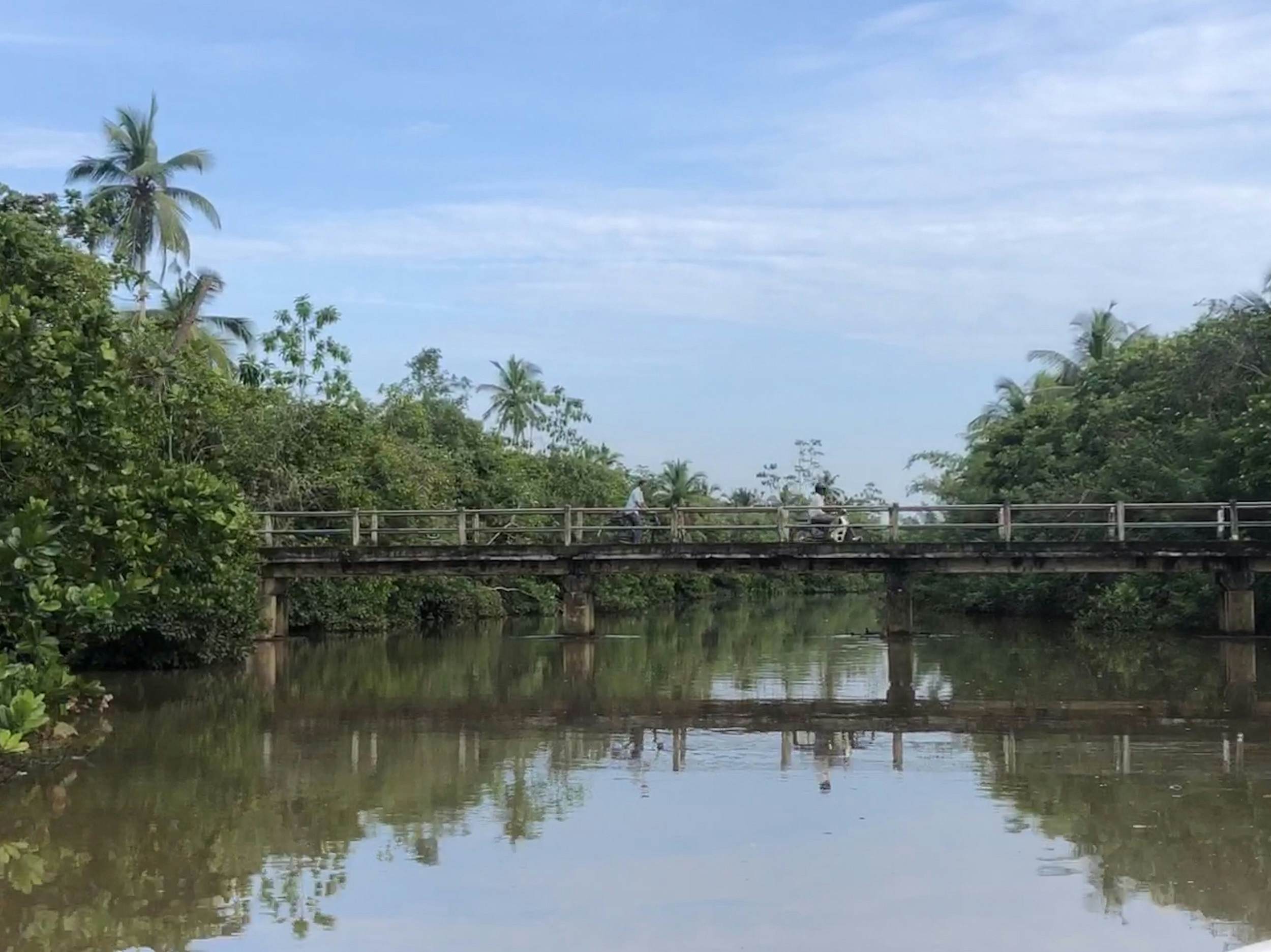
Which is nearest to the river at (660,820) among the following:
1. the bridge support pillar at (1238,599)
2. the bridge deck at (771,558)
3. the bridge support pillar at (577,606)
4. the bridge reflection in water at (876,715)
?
the bridge reflection in water at (876,715)

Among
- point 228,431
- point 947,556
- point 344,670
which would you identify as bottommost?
point 344,670

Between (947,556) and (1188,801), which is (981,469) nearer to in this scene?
(947,556)

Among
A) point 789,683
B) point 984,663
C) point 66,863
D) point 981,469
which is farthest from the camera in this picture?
point 981,469

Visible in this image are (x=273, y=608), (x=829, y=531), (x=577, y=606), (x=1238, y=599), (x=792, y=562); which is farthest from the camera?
(x=273, y=608)

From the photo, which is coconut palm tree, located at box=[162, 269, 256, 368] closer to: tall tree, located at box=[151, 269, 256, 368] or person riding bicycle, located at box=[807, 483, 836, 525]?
tall tree, located at box=[151, 269, 256, 368]

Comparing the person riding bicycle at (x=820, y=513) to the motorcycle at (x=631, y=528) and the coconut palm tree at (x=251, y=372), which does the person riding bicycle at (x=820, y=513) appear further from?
the coconut palm tree at (x=251, y=372)

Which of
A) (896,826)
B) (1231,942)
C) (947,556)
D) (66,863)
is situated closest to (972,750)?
(896,826)

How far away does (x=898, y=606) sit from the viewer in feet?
89.9

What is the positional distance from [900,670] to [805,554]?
12.9ft

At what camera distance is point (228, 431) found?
93.2 feet

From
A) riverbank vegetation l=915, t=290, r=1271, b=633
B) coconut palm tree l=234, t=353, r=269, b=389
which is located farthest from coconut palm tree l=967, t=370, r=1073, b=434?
coconut palm tree l=234, t=353, r=269, b=389

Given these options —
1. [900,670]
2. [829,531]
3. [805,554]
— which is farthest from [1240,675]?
[829,531]

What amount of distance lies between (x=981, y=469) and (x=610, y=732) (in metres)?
33.2

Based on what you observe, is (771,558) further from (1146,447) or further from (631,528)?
(1146,447)
